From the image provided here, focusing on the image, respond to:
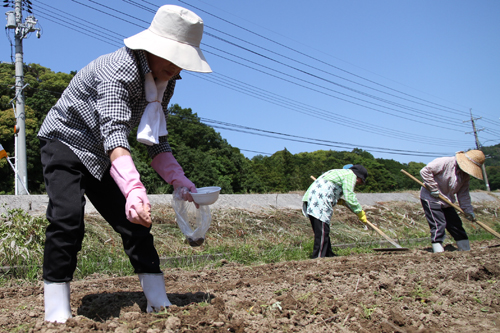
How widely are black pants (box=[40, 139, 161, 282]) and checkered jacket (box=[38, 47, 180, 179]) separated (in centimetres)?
6

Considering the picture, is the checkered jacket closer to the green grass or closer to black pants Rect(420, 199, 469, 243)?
the green grass

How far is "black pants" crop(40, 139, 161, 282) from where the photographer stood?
177cm

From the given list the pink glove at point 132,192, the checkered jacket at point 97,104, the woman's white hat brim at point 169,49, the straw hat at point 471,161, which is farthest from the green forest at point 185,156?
the pink glove at point 132,192

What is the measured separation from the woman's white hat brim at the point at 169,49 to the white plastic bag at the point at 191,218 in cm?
72

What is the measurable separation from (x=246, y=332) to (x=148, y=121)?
1116 millimetres

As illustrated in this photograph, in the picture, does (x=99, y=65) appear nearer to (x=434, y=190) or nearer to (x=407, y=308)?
(x=407, y=308)

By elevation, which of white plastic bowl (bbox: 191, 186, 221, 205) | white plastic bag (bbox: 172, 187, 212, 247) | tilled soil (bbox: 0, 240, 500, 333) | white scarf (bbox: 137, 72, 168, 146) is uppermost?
white scarf (bbox: 137, 72, 168, 146)

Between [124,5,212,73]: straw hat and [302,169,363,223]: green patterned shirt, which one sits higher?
[124,5,212,73]: straw hat

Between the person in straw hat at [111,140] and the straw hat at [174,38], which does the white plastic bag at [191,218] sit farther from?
the straw hat at [174,38]

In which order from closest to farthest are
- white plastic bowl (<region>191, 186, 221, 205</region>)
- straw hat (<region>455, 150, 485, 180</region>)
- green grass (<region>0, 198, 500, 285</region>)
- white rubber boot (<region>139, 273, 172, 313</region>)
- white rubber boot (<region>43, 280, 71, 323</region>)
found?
1. white rubber boot (<region>43, 280, 71, 323</region>)
2. white rubber boot (<region>139, 273, 172, 313</region>)
3. white plastic bowl (<region>191, 186, 221, 205</region>)
4. green grass (<region>0, 198, 500, 285</region>)
5. straw hat (<region>455, 150, 485, 180</region>)

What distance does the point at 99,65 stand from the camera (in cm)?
193

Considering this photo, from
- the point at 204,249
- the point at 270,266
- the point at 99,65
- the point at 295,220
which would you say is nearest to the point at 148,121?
the point at 99,65

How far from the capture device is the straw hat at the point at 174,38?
187 cm

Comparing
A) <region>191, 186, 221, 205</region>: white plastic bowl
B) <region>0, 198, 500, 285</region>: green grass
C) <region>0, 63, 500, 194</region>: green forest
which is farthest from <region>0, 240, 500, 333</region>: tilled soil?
<region>0, 63, 500, 194</region>: green forest
